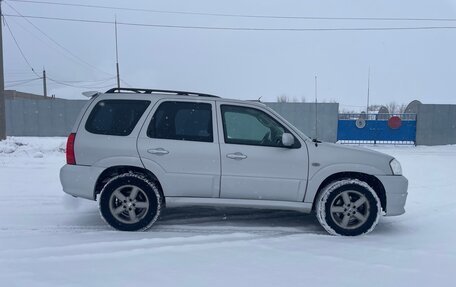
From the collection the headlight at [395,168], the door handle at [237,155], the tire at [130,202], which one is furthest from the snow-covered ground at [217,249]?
the door handle at [237,155]

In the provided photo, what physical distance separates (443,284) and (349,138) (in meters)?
16.6

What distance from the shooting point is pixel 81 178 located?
500cm

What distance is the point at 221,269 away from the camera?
150 inches

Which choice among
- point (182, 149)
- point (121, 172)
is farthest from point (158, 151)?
point (121, 172)

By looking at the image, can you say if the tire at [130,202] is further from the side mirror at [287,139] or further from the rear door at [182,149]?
the side mirror at [287,139]

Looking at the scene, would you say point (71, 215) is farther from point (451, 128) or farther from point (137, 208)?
point (451, 128)

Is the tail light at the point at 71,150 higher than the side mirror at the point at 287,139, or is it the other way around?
the side mirror at the point at 287,139

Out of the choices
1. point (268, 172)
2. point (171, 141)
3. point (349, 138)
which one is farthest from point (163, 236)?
point (349, 138)

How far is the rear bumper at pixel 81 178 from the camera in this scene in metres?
4.99

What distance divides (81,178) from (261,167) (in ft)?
7.55

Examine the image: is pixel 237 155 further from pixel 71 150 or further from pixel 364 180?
pixel 71 150

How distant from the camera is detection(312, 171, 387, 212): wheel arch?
5027 mm

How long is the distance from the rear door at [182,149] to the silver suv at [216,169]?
13mm

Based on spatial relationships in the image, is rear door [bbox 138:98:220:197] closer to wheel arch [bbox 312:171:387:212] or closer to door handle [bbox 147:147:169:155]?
door handle [bbox 147:147:169:155]
